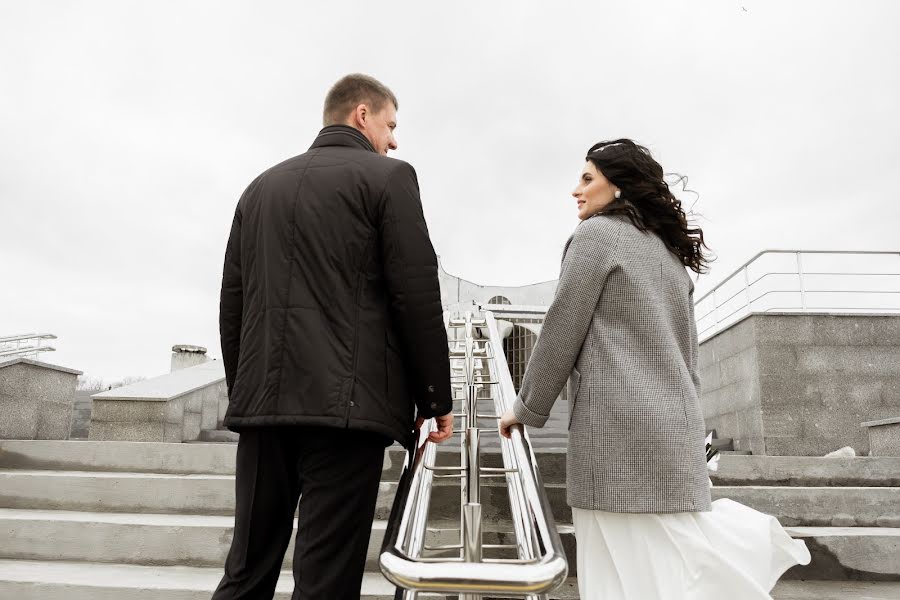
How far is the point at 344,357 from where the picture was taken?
59.5 inches

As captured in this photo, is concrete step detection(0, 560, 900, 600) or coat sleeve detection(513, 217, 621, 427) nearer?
coat sleeve detection(513, 217, 621, 427)

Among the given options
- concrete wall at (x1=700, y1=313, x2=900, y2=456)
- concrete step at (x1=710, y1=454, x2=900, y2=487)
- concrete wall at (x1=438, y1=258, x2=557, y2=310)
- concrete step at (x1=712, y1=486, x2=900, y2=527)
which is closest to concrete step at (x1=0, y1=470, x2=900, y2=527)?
concrete step at (x1=712, y1=486, x2=900, y2=527)

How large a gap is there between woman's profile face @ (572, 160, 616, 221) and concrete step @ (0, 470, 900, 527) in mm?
1912

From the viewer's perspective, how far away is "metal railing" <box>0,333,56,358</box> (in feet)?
25.3

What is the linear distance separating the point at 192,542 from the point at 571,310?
2418mm

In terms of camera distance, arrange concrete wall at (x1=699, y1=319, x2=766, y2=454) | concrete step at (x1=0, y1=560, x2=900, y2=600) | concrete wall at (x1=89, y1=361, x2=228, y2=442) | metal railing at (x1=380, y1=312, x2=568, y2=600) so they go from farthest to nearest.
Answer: concrete wall at (x1=699, y1=319, x2=766, y2=454)
concrete wall at (x1=89, y1=361, x2=228, y2=442)
concrete step at (x1=0, y1=560, x2=900, y2=600)
metal railing at (x1=380, y1=312, x2=568, y2=600)

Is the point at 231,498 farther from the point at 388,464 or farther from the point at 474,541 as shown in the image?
the point at 474,541

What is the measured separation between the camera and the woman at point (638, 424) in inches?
59.1

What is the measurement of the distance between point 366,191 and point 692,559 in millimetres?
1257

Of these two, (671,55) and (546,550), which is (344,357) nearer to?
(546,550)

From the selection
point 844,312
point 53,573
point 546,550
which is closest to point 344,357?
point 546,550

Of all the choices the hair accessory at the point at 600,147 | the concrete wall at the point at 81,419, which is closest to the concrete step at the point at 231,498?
the hair accessory at the point at 600,147

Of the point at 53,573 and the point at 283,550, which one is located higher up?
the point at 283,550

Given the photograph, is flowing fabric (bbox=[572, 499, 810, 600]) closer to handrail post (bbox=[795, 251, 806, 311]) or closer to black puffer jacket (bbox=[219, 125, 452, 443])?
black puffer jacket (bbox=[219, 125, 452, 443])
